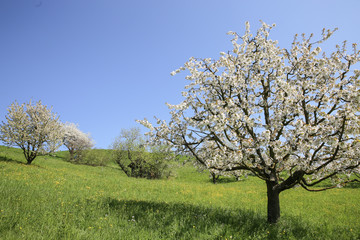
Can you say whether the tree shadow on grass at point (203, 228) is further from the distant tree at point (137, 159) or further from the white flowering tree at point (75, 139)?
the white flowering tree at point (75, 139)

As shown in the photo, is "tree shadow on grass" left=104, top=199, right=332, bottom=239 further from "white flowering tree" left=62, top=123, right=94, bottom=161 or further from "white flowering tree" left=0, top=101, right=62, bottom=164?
"white flowering tree" left=62, top=123, right=94, bottom=161

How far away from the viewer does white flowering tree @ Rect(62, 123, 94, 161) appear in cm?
6004

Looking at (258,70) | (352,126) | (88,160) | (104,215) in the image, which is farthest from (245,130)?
(88,160)

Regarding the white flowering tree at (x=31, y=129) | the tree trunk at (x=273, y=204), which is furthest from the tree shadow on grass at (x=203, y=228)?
the white flowering tree at (x=31, y=129)

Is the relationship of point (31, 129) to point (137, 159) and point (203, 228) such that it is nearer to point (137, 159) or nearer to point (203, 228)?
point (137, 159)

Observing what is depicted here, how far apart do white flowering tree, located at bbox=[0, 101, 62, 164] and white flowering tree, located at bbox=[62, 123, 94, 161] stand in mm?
30764

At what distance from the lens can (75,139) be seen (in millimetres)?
62625

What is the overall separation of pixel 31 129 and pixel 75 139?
37452mm

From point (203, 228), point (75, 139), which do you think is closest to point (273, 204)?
point (203, 228)

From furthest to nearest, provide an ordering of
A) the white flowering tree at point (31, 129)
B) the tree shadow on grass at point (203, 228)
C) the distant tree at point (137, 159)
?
the distant tree at point (137, 159), the white flowering tree at point (31, 129), the tree shadow on grass at point (203, 228)

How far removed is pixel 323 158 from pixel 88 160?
52.4 meters

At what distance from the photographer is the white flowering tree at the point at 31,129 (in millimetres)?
26156

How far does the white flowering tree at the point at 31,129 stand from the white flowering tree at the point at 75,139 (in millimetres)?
30764

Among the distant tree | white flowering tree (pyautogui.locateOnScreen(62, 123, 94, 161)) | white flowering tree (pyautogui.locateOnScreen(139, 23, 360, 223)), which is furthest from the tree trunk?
white flowering tree (pyautogui.locateOnScreen(62, 123, 94, 161))
